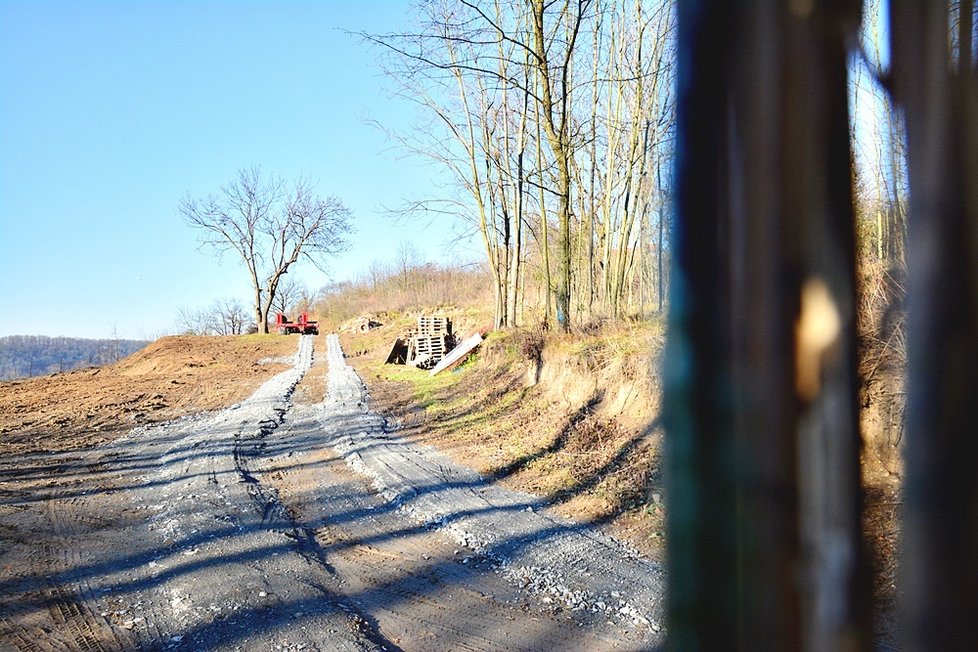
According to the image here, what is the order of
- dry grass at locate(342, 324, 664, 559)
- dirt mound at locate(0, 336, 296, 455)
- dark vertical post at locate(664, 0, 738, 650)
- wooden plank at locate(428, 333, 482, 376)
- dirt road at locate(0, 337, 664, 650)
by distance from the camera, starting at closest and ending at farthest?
1. dark vertical post at locate(664, 0, 738, 650)
2. dirt road at locate(0, 337, 664, 650)
3. dry grass at locate(342, 324, 664, 559)
4. dirt mound at locate(0, 336, 296, 455)
5. wooden plank at locate(428, 333, 482, 376)

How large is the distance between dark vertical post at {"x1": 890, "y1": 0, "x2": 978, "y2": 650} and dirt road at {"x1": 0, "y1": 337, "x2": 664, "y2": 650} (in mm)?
2992

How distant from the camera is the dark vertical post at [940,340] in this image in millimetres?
779

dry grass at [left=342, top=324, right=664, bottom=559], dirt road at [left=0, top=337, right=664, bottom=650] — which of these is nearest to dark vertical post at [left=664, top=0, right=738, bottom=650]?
dry grass at [left=342, top=324, right=664, bottom=559]

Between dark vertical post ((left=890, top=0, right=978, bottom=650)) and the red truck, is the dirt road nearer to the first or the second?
dark vertical post ((left=890, top=0, right=978, bottom=650))

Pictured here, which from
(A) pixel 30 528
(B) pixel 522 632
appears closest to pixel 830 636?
(B) pixel 522 632

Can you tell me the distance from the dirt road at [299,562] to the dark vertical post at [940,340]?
118 inches

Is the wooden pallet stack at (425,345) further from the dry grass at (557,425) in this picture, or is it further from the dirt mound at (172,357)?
the dirt mound at (172,357)

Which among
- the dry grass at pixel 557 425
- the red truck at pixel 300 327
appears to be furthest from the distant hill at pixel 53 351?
the dry grass at pixel 557 425

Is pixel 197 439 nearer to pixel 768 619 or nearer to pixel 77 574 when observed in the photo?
pixel 77 574

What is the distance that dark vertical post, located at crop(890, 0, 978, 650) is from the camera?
0.78 m

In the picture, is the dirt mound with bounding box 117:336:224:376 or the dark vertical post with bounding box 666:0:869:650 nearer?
the dark vertical post with bounding box 666:0:869:650

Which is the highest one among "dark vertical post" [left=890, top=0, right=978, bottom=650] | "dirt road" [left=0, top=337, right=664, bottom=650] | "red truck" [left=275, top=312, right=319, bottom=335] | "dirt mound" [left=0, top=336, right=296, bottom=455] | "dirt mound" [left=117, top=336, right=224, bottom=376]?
"red truck" [left=275, top=312, right=319, bottom=335]

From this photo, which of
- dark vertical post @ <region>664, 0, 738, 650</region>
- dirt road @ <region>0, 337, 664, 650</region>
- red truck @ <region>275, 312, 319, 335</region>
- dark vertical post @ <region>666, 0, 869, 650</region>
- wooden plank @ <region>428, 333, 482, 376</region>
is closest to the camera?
dark vertical post @ <region>666, 0, 869, 650</region>

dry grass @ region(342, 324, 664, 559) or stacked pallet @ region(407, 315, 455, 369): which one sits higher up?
stacked pallet @ region(407, 315, 455, 369)
